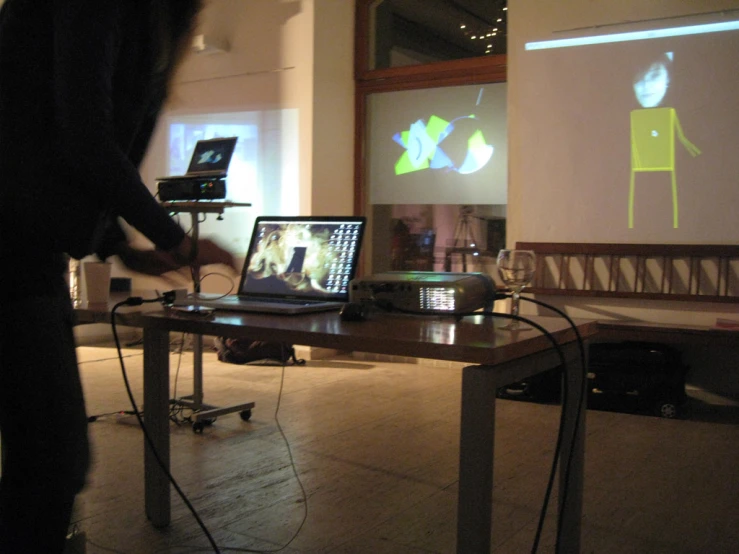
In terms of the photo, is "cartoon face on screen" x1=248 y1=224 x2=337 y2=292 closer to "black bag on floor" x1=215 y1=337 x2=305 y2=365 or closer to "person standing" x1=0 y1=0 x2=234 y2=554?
"person standing" x1=0 y1=0 x2=234 y2=554

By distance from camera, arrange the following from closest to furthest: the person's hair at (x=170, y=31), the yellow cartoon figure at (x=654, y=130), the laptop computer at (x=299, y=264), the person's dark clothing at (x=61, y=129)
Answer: the person's dark clothing at (x=61, y=129) → the person's hair at (x=170, y=31) → the laptop computer at (x=299, y=264) → the yellow cartoon figure at (x=654, y=130)

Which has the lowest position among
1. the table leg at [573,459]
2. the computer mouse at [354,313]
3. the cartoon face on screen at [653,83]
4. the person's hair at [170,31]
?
the table leg at [573,459]

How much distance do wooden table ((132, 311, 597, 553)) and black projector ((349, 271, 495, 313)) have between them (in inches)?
1.1

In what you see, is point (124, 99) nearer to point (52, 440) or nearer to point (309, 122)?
point (52, 440)

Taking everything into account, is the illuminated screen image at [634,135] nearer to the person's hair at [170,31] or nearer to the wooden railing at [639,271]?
the wooden railing at [639,271]

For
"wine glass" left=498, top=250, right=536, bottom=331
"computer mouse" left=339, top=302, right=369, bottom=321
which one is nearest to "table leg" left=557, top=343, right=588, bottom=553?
"wine glass" left=498, top=250, right=536, bottom=331

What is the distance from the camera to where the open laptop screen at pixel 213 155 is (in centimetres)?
358

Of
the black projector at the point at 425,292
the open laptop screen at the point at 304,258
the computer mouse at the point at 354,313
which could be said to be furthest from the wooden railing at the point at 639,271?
the computer mouse at the point at 354,313

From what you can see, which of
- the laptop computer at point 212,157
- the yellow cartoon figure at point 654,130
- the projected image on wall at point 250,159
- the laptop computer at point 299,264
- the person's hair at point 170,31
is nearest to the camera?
the person's hair at point 170,31

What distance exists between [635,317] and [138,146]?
3.41 metres

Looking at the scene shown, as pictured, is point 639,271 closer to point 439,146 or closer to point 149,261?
point 439,146

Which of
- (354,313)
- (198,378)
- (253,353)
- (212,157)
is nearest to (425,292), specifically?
(354,313)

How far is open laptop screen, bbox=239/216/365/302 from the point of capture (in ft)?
6.21

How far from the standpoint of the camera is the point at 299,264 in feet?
6.48
